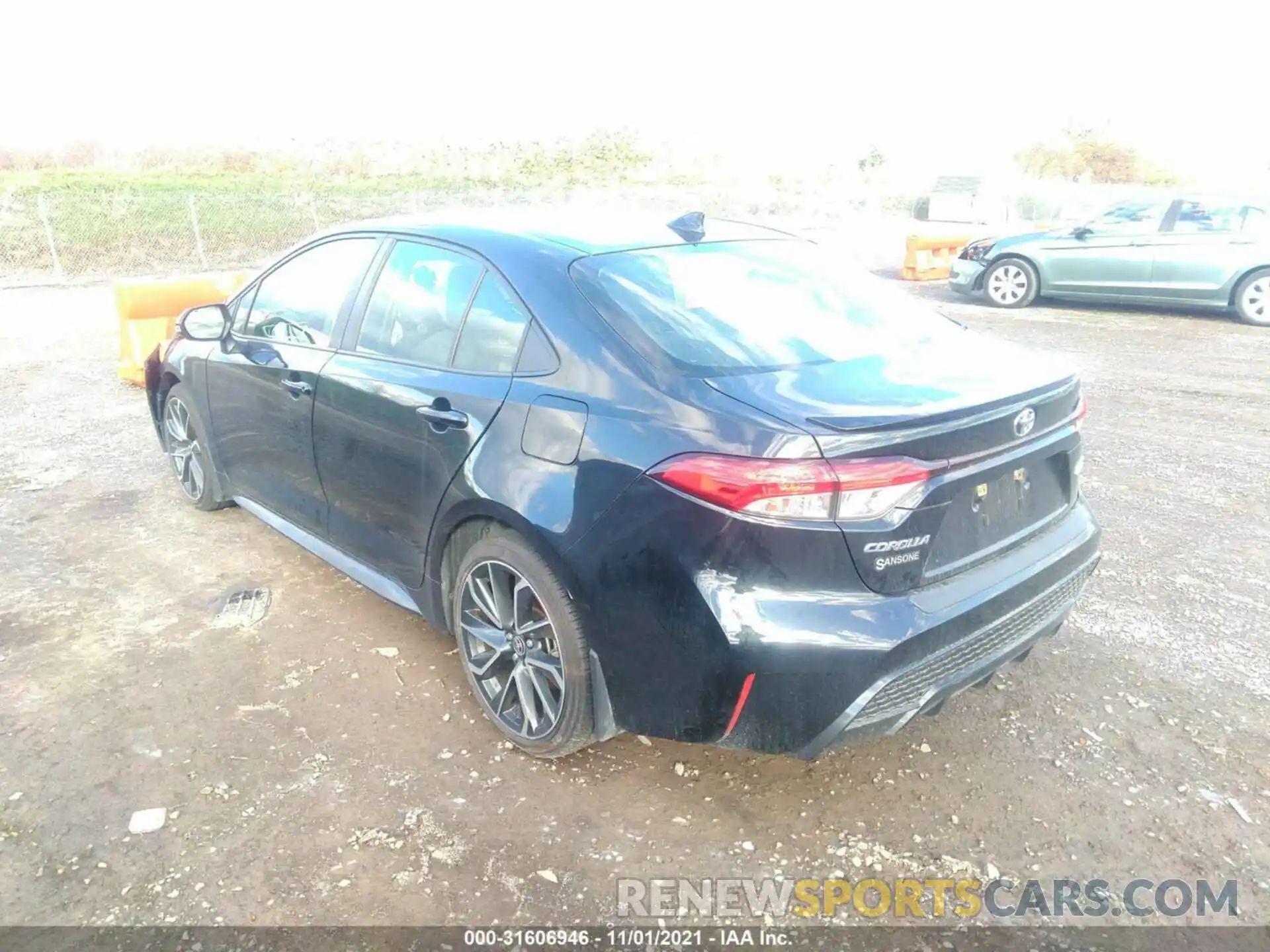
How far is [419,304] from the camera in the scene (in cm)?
326

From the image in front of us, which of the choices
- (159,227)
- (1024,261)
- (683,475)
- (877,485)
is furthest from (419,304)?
(159,227)

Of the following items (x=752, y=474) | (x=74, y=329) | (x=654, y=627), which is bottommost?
(x=74, y=329)

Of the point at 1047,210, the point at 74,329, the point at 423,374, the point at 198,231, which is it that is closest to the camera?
the point at 423,374

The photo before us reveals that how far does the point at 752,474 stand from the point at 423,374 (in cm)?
138

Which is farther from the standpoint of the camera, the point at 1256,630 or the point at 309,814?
the point at 1256,630

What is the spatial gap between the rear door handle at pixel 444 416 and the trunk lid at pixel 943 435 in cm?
89

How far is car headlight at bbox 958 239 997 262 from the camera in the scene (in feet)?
40.1

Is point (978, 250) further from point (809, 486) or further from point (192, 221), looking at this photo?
point (192, 221)

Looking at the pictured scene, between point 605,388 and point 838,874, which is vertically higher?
point 605,388

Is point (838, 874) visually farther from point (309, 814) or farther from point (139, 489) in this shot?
point (139, 489)

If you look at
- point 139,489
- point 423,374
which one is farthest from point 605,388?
point 139,489

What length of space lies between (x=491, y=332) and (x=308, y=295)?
134 cm

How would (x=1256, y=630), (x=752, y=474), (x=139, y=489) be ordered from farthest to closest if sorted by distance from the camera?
1. (x=139, y=489)
2. (x=1256, y=630)
3. (x=752, y=474)

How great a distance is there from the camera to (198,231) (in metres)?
16.0
